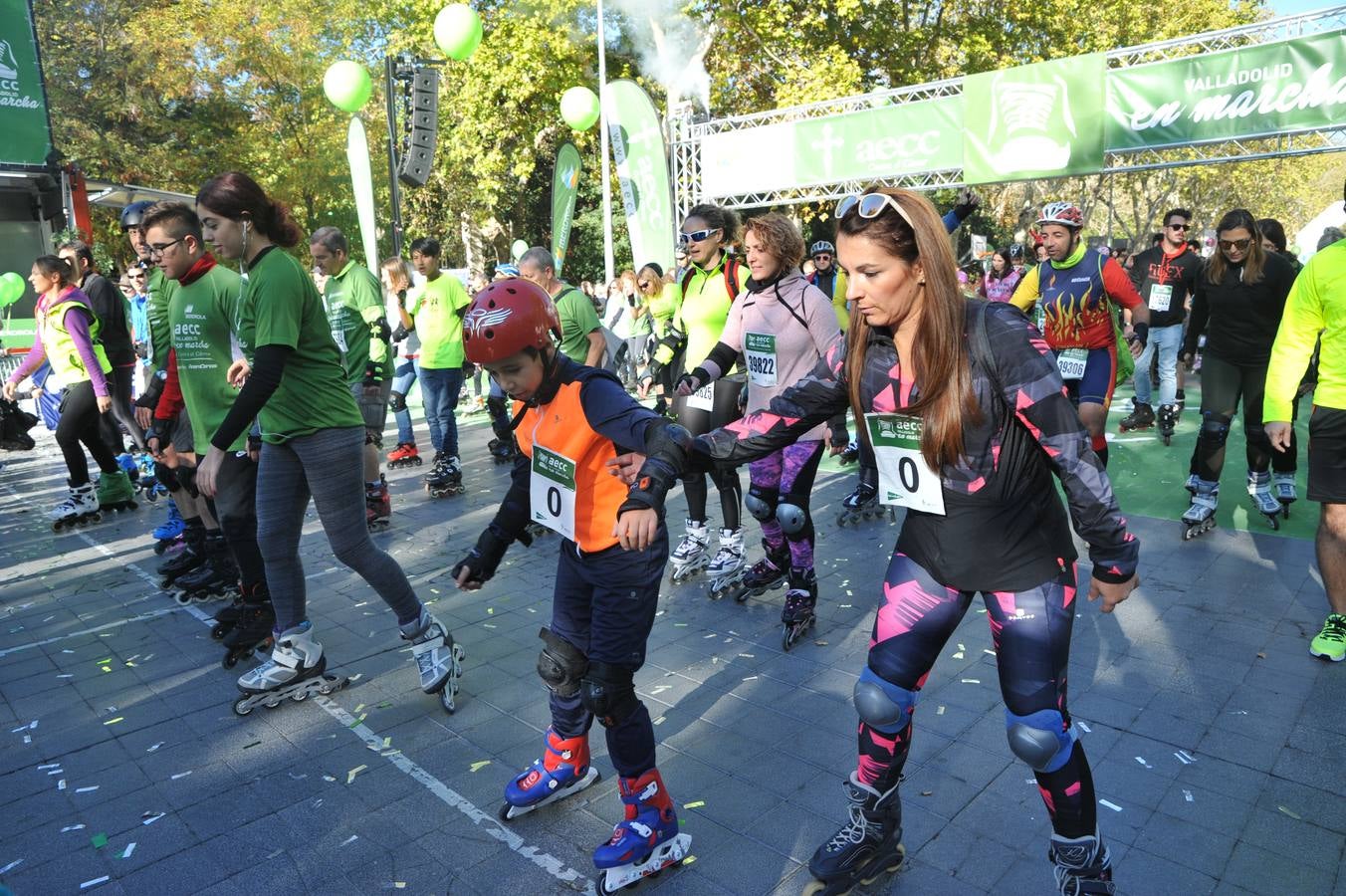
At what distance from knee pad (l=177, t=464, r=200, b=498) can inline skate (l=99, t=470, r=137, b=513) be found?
3.02m

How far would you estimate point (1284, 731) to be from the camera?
364 centimetres

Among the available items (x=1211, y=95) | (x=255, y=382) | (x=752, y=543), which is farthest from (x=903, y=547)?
(x=1211, y=95)

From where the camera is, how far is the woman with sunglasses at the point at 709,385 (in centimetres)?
559

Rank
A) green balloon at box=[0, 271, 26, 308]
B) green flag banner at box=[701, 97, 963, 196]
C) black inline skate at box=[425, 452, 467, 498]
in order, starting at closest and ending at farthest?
black inline skate at box=[425, 452, 467, 498], green balloon at box=[0, 271, 26, 308], green flag banner at box=[701, 97, 963, 196]

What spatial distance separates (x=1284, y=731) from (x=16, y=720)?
5.57 m

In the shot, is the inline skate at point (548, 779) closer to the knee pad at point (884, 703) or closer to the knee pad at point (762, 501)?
the knee pad at point (884, 703)

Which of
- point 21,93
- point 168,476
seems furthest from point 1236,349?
point 21,93

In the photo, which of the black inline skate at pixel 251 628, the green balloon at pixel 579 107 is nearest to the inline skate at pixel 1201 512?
the black inline skate at pixel 251 628

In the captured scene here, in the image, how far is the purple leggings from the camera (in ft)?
15.6

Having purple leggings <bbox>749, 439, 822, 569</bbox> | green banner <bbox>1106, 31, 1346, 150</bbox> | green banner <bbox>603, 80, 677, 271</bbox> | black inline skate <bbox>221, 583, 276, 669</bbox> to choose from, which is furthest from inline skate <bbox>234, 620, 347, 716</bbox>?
green banner <bbox>1106, 31, 1346, 150</bbox>

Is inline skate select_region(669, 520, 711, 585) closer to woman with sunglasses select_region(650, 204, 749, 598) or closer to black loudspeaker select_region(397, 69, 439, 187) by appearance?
woman with sunglasses select_region(650, 204, 749, 598)

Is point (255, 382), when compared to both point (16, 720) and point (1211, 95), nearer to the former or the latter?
point (16, 720)

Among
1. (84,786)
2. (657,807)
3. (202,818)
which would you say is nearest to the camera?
(657,807)

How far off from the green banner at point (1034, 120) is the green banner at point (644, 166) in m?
4.57
